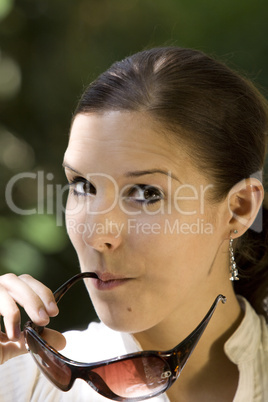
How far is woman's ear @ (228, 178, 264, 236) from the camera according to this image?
1.00 m

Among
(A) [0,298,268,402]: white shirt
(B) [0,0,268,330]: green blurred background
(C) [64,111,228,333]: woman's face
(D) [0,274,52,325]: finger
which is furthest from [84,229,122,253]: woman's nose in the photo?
(B) [0,0,268,330]: green blurred background

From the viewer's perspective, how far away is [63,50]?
163 cm

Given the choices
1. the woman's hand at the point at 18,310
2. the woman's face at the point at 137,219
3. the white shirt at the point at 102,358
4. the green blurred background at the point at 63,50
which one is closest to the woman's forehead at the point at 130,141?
the woman's face at the point at 137,219

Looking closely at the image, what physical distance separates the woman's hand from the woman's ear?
338mm

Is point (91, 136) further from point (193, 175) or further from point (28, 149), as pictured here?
point (28, 149)

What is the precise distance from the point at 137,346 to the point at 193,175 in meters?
0.31

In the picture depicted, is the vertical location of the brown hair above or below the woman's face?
above

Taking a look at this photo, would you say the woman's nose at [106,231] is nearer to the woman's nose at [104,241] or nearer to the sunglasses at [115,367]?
the woman's nose at [104,241]

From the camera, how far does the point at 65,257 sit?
1.64m

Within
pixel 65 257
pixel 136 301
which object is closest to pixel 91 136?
pixel 136 301

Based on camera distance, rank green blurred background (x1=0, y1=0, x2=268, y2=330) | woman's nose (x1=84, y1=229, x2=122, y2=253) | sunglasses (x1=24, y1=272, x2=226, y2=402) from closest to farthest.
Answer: sunglasses (x1=24, y1=272, x2=226, y2=402), woman's nose (x1=84, y1=229, x2=122, y2=253), green blurred background (x1=0, y1=0, x2=268, y2=330)

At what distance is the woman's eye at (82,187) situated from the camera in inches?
38.4

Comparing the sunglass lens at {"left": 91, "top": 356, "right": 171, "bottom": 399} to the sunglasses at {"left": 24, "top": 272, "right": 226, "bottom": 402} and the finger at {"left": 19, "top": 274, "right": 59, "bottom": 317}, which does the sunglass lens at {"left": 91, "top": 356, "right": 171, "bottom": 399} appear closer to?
the sunglasses at {"left": 24, "top": 272, "right": 226, "bottom": 402}

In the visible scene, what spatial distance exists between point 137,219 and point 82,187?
5.1 inches
